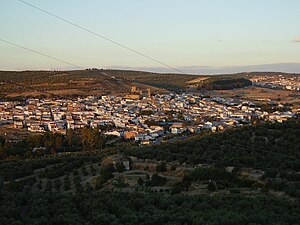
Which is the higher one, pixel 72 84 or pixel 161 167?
pixel 72 84

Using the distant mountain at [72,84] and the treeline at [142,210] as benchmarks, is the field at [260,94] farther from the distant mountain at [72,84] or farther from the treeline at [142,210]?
the treeline at [142,210]

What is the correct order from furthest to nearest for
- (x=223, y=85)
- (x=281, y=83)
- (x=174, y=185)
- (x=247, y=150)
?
1. (x=281, y=83)
2. (x=223, y=85)
3. (x=247, y=150)
4. (x=174, y=185)

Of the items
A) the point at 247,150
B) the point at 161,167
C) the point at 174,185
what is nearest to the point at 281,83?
the point at 247,150

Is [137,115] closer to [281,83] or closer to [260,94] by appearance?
[260,94]

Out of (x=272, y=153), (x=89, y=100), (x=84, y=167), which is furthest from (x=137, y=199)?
(x=89, y=100)

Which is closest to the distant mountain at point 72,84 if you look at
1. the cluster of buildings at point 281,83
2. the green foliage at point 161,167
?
the cluster of buildings at point 281,83

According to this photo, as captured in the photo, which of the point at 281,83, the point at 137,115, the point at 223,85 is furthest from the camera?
the point at 281,83
